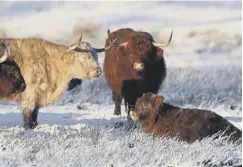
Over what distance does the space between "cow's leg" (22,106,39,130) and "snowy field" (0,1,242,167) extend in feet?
0.18

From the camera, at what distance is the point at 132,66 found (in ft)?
18.7

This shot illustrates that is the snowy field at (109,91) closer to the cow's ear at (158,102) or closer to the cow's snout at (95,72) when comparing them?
the cow's snout at (95,72)

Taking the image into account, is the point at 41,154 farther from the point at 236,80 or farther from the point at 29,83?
the point at 236,80

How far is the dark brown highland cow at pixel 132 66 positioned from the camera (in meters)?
5.69

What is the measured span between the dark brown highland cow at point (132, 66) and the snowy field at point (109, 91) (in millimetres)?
81

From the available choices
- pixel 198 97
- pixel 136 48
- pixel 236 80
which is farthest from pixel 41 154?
pixel 236 80

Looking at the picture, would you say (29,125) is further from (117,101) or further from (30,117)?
(117,101)

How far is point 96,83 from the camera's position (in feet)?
18.5

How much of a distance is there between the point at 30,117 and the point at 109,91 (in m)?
1.01

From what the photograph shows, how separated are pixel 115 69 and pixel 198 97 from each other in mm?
866

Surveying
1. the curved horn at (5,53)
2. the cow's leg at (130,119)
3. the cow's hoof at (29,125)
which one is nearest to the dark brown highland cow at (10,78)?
the curved horn at (5,53)

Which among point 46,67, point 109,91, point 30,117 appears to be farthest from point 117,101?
point 30,117

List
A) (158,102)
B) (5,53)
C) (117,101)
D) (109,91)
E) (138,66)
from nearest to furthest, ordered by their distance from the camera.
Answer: (5,53) < (158,102) < (138,66) < (117,101) < (109,91)

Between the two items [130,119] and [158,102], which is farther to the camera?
[130,119]
